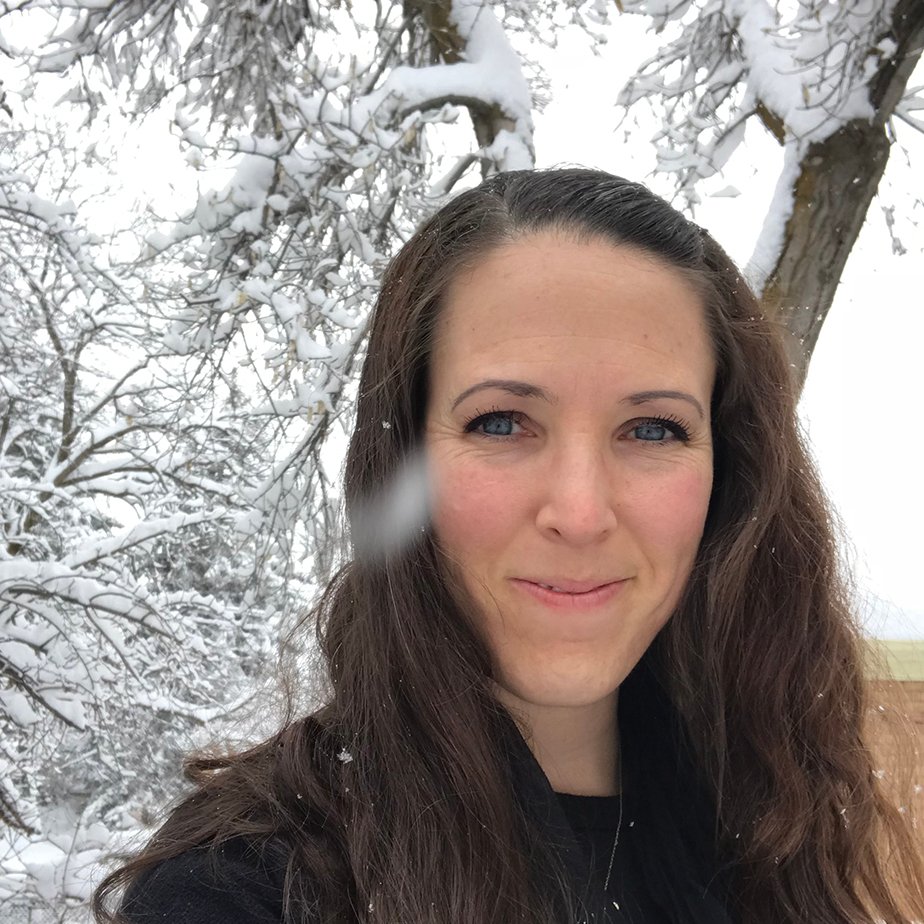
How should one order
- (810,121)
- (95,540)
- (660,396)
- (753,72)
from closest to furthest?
(660,396), (810,121), (753,72), (95,540)

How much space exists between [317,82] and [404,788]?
295 cm

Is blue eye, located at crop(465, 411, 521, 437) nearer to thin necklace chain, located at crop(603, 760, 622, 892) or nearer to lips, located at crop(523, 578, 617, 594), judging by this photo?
lips, located at crop(523, 578, 617, 594)

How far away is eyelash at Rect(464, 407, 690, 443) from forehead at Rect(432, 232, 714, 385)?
0.21 ft

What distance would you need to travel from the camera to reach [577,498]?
1243 mm

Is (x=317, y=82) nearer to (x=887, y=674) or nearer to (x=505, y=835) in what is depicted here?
(x=887, y=674)

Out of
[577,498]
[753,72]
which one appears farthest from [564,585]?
[753,72]

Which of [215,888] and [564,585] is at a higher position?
[564,585]

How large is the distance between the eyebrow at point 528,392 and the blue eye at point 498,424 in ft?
0.12

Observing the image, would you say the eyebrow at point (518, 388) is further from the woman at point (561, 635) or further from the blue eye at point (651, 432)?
the blue eye at point (651, 432)

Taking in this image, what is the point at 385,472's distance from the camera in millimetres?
1424

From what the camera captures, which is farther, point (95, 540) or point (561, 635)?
point (95, 540)

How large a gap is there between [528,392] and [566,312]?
0.42ft

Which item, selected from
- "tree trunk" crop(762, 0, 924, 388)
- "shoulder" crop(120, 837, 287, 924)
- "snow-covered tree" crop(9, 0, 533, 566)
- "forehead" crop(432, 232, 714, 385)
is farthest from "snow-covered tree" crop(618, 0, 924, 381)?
"shoulder" crop(120, 837, 287, 924)

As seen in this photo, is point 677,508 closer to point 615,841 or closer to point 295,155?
point 615,841
